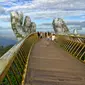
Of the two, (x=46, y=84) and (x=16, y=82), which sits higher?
(x=16, y=82)

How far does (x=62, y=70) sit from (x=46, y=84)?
3.64 m

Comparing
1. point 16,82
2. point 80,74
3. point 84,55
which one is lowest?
point 84,55

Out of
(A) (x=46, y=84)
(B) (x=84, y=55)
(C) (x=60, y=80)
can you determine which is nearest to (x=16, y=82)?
(A) (x=46, y=84)

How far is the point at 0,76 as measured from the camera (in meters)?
5.63

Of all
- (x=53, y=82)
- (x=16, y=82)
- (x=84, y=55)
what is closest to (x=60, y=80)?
(x=53, y=82)

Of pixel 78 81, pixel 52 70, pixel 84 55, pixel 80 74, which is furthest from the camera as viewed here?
pixel 84 55

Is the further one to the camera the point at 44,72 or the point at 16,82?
the point at 44,72

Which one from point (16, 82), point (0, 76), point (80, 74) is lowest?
point (80, 74)

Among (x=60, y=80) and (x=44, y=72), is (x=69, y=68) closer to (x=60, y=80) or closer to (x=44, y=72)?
(x=44, y=72)

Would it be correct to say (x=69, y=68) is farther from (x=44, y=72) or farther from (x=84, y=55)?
(x=84, y=55)

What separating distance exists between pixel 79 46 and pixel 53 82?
1002 centimetres

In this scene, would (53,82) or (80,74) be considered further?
(80,74)

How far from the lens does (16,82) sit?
30.6 feet

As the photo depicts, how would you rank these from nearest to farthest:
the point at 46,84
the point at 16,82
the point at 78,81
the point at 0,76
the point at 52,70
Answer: the point at 0,76 < the point at 16,82 < the point at 46,84 < the point at 78,81 < the point at 52,70
